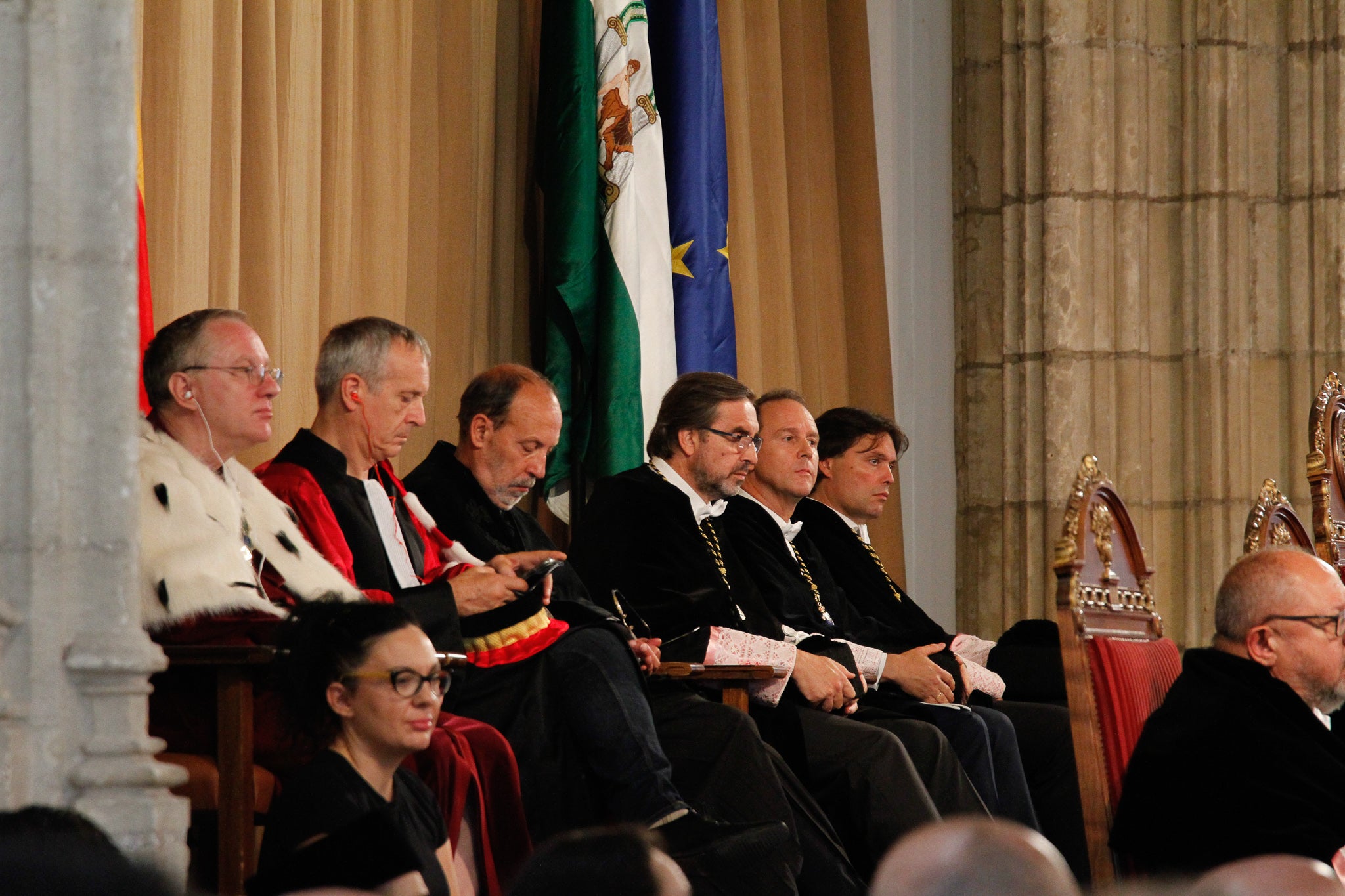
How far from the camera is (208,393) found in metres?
3.08

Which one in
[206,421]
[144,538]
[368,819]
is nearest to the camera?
[368,819]

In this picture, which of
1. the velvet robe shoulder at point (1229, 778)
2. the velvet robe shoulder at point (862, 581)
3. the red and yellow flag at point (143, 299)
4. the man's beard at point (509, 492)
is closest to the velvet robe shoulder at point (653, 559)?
the man's beard at point (509, 492)

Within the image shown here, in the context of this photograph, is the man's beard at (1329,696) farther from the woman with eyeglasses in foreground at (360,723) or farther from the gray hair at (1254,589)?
the woman with eyeglasses in foreground at (360,723)

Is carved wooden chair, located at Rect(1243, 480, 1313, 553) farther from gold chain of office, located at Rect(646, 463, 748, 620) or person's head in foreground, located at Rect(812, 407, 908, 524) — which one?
gold chain of office, located at Rect(646, 463, 748, 620)

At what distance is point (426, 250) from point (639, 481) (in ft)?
4.16

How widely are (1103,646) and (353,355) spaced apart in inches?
65.6

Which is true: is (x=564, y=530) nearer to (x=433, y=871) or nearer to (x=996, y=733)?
(x=996, y=733)

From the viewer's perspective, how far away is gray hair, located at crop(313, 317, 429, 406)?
11.4 ft

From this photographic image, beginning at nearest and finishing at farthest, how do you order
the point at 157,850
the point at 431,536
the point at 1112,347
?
the point at 157,850
the point at 431,536
the point at 1112,347

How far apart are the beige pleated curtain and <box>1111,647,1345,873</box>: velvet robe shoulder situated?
2.40m

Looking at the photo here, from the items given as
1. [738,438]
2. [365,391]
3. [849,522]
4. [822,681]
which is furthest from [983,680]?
[365,391]

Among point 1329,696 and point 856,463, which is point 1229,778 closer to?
point 1329,696

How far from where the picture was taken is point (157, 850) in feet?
7.70

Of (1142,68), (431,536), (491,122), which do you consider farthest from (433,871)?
(1142,68)
